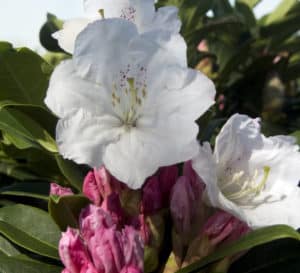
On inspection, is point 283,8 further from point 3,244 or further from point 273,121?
point 3,244

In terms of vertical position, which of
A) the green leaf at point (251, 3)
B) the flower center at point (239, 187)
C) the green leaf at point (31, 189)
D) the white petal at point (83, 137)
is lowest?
the green leaf at point (251, 3)

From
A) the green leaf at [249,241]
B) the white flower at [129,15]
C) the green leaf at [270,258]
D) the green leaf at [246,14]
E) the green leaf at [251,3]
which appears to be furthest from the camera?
the green leaf at [251,3]

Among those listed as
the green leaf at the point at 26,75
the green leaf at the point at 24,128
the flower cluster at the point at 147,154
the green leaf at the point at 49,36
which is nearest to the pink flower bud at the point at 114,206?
the flower cluster at the point at 147,154

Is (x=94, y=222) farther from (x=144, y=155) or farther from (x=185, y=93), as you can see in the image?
(x=185, y=93)

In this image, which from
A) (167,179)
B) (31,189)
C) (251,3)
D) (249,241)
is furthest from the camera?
(251,3)

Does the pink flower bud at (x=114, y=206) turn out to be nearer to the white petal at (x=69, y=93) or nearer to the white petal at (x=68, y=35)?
the white petal at (x=69, y=93)

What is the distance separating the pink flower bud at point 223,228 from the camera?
3.61ft

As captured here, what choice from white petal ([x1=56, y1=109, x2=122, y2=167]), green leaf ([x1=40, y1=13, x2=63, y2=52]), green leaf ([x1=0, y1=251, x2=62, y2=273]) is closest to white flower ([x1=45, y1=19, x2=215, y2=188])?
white petal ([x1=56, y1=109, x2=122, y2=167])

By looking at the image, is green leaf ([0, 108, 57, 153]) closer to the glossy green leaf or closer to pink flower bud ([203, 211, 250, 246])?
pink flower bud ([203, 211, 250, 246])

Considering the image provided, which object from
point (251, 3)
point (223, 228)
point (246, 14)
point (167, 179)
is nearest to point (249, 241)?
point (223, 228)

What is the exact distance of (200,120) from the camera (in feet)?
4.66

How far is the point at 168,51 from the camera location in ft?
3.59

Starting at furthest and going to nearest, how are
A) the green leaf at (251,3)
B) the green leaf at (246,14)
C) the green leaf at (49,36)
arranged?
the green leaf at (251,3) < the green leaf at (246,14) < the green leaf at (49,36)

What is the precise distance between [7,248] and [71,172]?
262 millimetres
